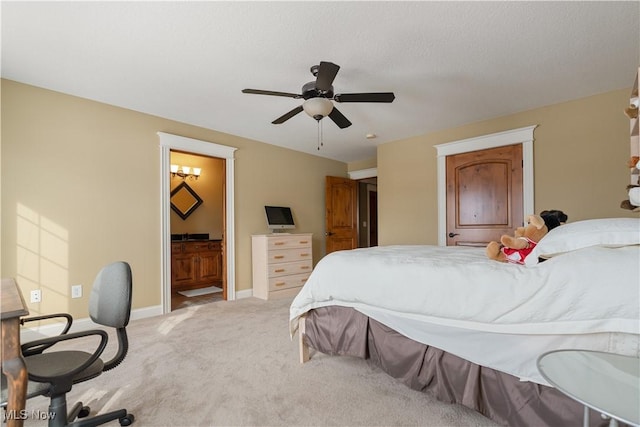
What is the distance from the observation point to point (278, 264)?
4.35 m

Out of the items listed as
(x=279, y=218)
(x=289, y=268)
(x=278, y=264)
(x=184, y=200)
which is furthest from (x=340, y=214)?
(x=184, y=200)

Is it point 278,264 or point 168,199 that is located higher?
point 168,199

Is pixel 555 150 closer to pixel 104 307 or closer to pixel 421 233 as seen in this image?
pixel 421 233

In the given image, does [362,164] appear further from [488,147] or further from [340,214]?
[488,147]

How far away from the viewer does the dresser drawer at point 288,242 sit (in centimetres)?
429

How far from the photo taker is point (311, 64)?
7.94 feet

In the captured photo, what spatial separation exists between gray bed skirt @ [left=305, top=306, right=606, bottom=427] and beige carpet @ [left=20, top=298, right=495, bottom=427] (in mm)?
149

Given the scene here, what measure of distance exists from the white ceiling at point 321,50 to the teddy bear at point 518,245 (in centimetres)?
136

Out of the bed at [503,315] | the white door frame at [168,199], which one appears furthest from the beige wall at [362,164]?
the bed at [503,315]

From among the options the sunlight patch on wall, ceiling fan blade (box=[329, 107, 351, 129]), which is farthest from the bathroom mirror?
ceiling fan blade (box=[329, 107, 351, 129])

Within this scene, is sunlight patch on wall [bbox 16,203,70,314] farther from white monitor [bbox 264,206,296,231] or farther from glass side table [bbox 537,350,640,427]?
glass side table [bbox 537,350,640,427]

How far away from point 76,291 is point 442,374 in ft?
11.1

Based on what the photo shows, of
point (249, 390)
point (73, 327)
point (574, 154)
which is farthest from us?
point (574, 154)

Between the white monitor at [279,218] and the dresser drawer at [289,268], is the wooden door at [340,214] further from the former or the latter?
the dresser drawer at [289,268]
